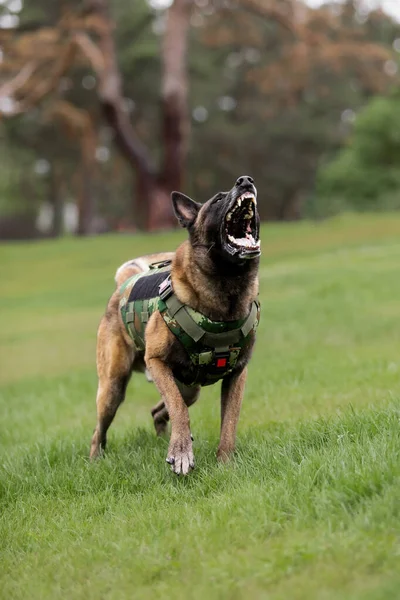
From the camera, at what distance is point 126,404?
33.4ft

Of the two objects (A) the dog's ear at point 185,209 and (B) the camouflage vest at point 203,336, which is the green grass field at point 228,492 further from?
(A) the dog's ear at point 185,209

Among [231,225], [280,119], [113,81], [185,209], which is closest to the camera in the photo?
Answer: [231,225]

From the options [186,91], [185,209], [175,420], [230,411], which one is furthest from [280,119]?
[175,420]

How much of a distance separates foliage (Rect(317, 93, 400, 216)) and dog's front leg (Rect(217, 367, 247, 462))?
43.9 metres

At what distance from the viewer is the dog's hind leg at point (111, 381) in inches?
256

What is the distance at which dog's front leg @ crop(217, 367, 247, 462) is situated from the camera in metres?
5.57

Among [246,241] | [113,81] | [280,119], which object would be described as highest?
[113,81]

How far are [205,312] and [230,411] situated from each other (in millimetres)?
707

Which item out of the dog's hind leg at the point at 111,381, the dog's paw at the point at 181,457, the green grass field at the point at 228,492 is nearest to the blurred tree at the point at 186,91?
the green grass field at the point at 228,492

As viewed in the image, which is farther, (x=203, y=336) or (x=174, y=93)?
(x=174, y=93)

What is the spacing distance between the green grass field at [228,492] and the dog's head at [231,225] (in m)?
1.27

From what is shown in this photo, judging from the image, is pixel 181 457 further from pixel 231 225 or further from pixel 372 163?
pixel 372 163

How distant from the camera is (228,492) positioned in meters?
4.72

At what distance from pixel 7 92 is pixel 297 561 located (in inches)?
1118
